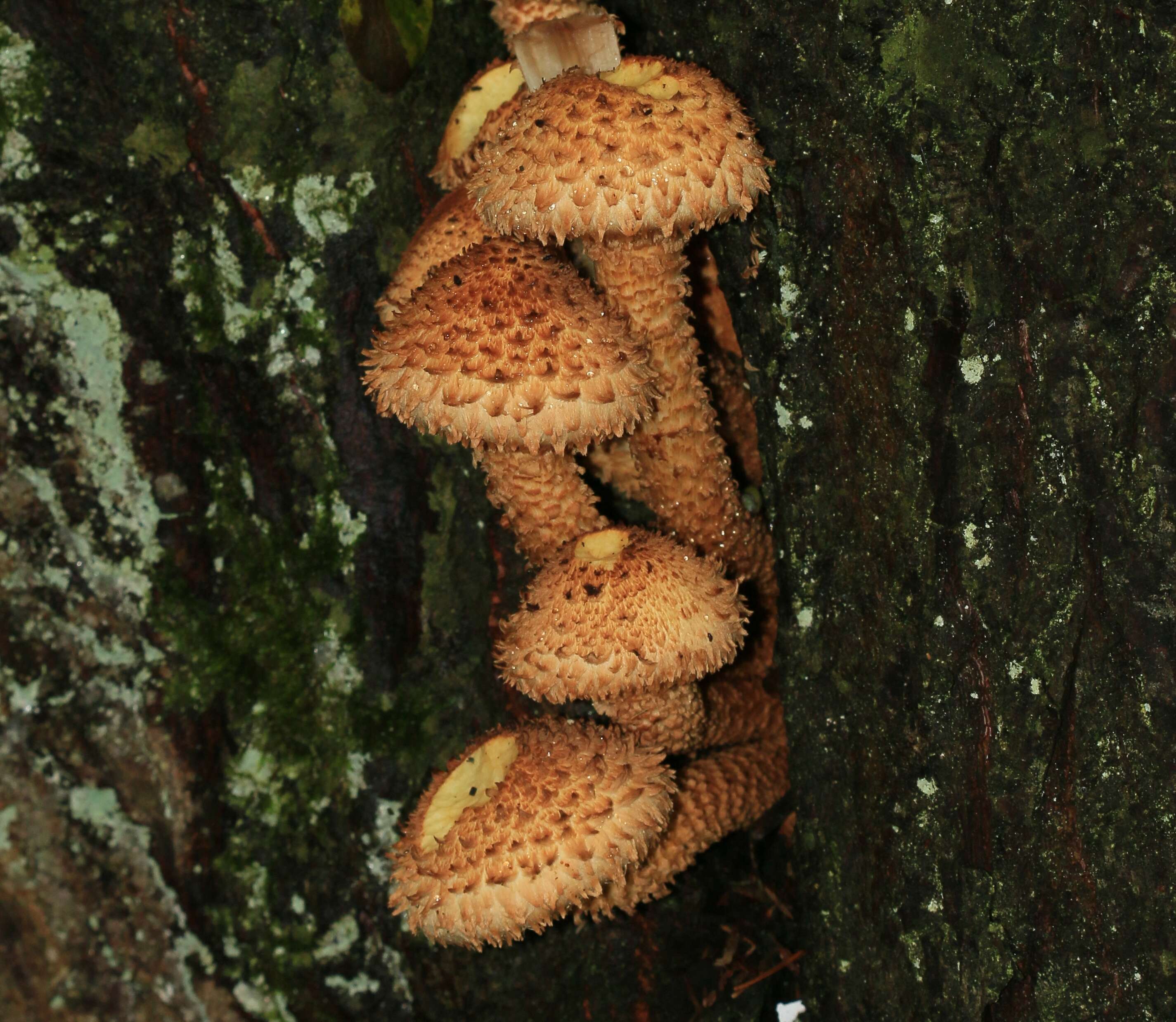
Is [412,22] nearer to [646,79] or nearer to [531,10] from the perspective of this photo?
[531,10]

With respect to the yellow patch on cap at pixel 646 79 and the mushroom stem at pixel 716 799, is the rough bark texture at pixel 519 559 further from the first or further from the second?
the yellow patch on cap at pixel 646 79

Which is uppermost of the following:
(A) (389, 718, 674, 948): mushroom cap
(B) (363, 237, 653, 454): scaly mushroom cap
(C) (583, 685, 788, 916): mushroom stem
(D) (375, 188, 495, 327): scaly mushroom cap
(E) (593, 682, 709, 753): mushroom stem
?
(D) (375, 188, 495, 327): scaly mushroom cap

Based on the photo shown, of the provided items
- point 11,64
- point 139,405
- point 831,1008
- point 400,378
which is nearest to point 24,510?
point 139,405

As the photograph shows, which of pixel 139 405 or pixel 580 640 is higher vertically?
Result: pixel 139 405

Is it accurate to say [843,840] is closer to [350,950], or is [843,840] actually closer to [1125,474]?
[1125,474]

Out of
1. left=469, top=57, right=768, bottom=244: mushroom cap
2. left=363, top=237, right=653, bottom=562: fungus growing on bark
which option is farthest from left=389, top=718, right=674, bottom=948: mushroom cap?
left=469, top=57, right=768, bottom=244: mushroom cap

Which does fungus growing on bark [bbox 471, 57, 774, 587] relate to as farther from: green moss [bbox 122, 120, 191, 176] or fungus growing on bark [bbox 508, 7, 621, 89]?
green moss [bbox 122, 120, 191, 176]

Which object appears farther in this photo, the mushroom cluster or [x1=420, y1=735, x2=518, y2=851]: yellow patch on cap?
[x1=420, y1=735, x2=518, y2=851]: yellow patch on cap
